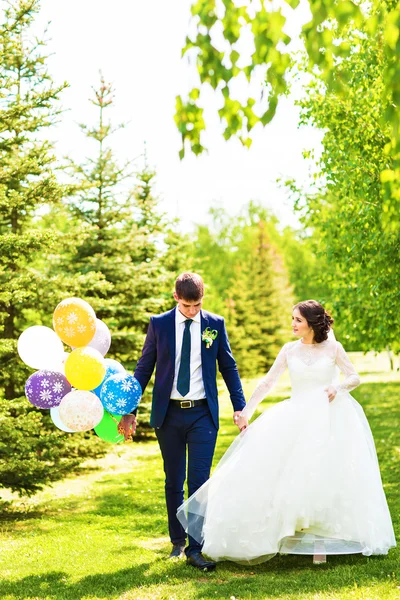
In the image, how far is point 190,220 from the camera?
61.0m

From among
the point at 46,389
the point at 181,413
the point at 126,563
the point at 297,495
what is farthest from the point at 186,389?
the point at 126,563

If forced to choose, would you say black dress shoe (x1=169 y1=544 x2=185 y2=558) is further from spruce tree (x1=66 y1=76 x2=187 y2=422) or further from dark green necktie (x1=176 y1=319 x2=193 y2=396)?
spruce tree (x1=66 y1=76 x2=187 y2=422)

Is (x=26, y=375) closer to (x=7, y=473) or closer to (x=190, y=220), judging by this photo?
(x=7, y=473)

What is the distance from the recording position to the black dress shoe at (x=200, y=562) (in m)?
5.78

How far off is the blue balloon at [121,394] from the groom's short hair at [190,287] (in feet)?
2.91

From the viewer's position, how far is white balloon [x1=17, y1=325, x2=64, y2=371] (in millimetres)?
6711

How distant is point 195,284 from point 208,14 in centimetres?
276

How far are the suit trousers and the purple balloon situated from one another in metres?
0.96

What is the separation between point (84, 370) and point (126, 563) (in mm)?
1657

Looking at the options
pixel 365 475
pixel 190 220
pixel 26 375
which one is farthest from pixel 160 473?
pixel 190 220

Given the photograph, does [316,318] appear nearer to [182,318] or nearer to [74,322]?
[182,318]

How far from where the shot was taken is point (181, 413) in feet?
20.0

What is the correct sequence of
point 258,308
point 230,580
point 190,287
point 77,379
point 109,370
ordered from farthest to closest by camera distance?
point 258,308
point 109,370
point 77,379
point 190,287
point 230,580

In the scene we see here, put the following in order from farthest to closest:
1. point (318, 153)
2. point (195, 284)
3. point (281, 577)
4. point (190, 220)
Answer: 1. point (190, 220)
2. point (318, 153)
3. point (195, 284)
4. point (281, 577)
